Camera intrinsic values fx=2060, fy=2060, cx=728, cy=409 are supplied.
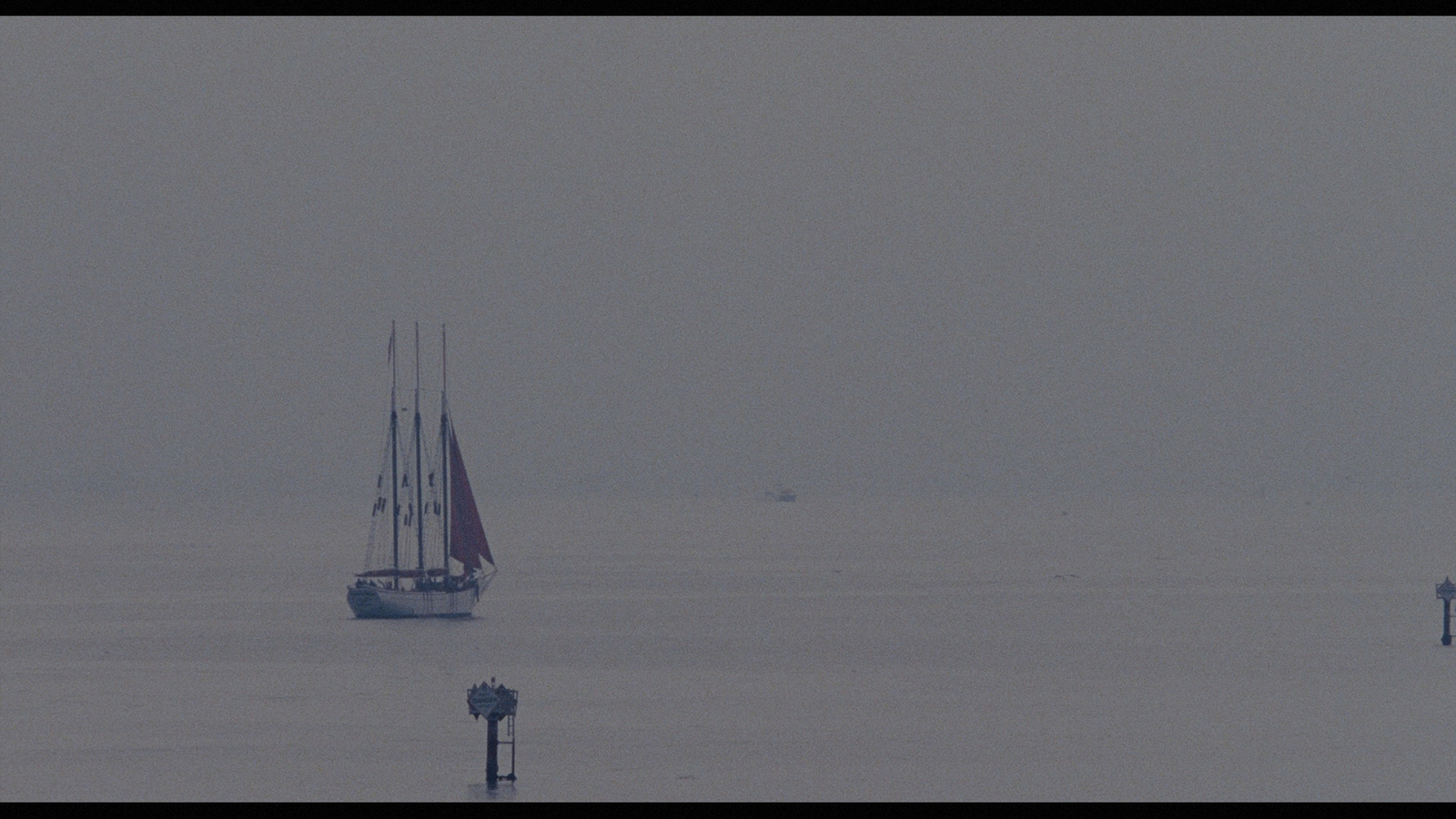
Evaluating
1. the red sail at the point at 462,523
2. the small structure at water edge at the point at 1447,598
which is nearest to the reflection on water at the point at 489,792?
the small structure at water edge at the point at 1447,598

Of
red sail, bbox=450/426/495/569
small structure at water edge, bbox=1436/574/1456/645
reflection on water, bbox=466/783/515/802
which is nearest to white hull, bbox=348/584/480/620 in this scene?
red sail, bbox=450/426/495/569

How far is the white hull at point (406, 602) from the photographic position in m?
79.8

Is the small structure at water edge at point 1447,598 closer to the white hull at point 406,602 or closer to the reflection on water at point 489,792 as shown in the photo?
the reflection on water at point 489,792

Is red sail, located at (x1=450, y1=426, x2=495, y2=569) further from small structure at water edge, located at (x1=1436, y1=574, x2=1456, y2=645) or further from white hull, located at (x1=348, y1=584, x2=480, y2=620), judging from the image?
small structure at water edge, located at (x1=1436, y1=574, x2=1456, y2=645)

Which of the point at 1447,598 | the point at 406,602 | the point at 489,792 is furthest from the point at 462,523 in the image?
the point at 489,792

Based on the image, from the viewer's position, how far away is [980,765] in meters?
40.0

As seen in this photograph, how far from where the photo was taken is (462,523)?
8056 centimetres

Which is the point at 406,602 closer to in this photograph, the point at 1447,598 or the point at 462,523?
the point at 462,523

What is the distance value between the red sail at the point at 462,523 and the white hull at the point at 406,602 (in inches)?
58.2

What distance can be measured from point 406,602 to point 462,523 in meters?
3.75

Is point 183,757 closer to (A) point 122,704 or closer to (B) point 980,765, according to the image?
(A) point 122,704

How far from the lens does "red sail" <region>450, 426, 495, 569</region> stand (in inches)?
3164

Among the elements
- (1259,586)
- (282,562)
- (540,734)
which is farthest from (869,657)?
(282,562)
